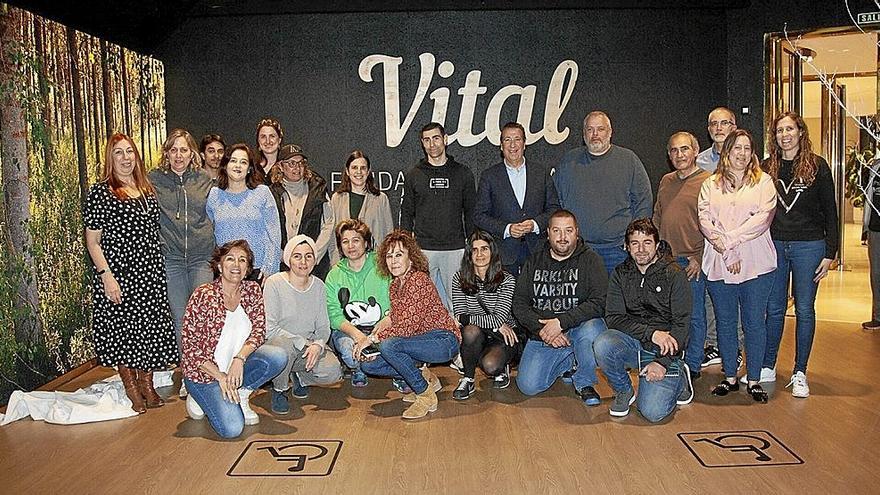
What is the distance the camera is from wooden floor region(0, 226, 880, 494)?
12.2 ft

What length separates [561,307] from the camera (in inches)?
199

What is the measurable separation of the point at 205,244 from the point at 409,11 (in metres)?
2.99

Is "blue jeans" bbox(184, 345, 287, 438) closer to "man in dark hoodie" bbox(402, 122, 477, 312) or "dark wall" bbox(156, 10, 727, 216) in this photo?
"man in dark hoodie" bbox(402, 122, 477, 312)

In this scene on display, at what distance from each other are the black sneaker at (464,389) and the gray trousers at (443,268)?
2.31ft

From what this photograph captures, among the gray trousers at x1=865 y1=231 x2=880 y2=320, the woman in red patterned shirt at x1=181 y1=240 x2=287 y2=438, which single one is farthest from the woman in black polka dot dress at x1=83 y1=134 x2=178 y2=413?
the gray trousers at x1=865 y1=231 x2=880 y2=320

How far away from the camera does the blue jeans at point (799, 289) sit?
501 centimetres

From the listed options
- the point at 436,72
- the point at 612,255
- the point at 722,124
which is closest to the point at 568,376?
the point at 612,255

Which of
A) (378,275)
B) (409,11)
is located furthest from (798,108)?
(378,275)

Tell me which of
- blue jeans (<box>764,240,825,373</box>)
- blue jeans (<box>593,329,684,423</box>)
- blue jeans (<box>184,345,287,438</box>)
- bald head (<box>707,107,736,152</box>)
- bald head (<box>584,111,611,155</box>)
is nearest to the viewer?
blue jeans (<box>184,345,287,438</box>)

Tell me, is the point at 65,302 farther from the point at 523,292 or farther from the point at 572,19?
the point at 572,19

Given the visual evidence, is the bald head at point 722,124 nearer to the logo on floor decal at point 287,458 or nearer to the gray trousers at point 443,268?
the gray trousers at point 443,268

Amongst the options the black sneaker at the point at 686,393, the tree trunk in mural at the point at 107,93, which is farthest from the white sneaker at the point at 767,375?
the tree trunk in mural at the point at 107,93

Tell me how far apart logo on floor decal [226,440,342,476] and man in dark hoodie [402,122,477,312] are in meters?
1.68

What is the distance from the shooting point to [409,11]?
7242 millimetres
